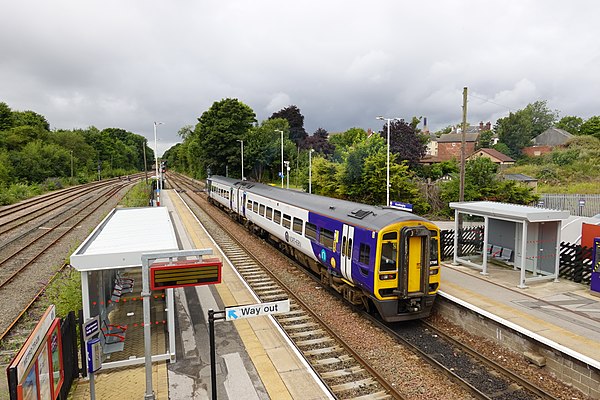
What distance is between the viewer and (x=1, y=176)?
46.4 metres

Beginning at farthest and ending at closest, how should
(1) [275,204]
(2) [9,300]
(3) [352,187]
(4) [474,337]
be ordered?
(3) [352,187] < (1) [275,204] < (2) [9,300] < (4) [474,337]

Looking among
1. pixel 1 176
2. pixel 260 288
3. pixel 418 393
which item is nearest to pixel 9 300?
pixel 260 288

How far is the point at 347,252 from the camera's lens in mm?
11297

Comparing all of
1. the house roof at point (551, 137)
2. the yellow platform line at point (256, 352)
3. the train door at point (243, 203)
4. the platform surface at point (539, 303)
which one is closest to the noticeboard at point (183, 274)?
the yellow platform line at point (256, 352)

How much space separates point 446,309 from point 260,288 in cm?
594

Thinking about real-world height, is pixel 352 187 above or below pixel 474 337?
above

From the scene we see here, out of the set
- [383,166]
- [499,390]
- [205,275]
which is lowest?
[499,390]

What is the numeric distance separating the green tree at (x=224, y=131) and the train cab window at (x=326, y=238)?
41.5m

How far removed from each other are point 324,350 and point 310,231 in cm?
529

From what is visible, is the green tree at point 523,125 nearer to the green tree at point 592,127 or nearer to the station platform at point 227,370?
the green tree at point 592,127

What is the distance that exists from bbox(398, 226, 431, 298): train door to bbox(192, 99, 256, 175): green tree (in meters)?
44.7

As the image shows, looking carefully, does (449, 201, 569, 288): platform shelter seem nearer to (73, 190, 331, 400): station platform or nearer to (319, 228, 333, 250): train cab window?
(319, 228, 333, 250): train cab window

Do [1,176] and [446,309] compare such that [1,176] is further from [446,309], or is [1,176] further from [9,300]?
[446,309]

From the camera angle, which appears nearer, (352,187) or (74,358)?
(74,358)
